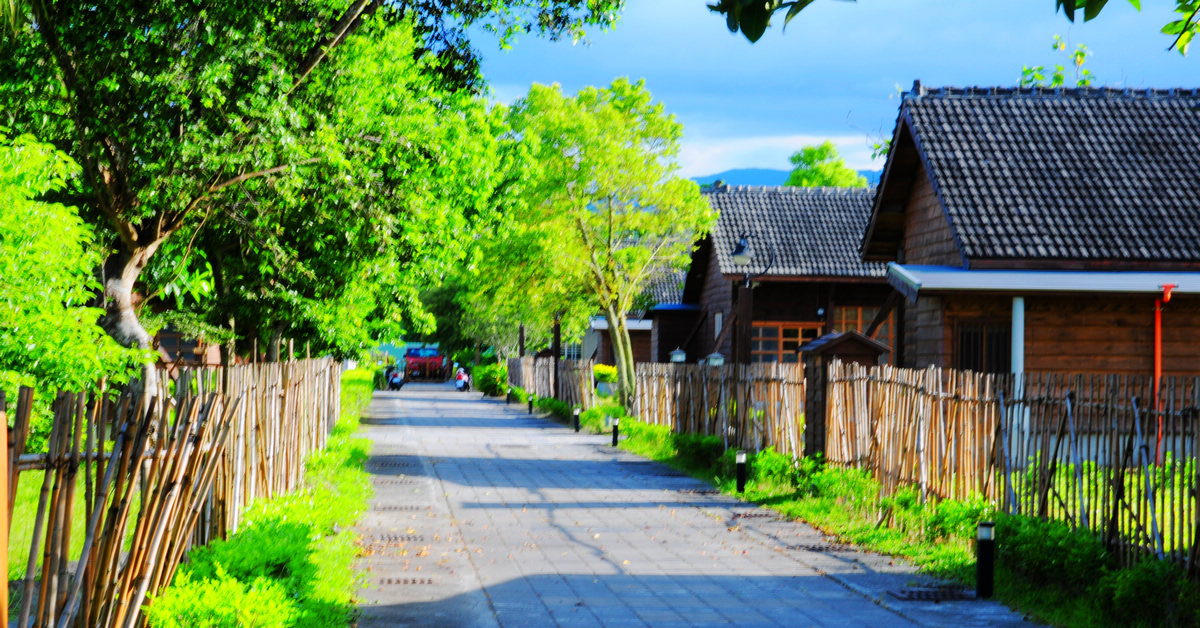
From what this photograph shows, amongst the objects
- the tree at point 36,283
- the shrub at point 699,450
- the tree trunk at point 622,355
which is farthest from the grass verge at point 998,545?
the tree trunk at point 622,355

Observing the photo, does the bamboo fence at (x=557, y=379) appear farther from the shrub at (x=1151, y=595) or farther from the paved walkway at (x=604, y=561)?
the shrub at (x=1151, y=595)

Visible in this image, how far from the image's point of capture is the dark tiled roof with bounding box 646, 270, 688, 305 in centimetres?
4194

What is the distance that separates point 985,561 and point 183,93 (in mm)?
9037

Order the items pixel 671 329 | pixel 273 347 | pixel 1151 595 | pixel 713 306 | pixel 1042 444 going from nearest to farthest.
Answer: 1. pixel 1151 595
2. pixel 1042 444
3. pixel 273 347
4. pixel 713 306
5. pixel 671 329

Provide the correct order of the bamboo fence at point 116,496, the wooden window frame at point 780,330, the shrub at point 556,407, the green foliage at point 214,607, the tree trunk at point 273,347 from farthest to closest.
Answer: the shrub at point 556,407 < the wooden window frame at point 780,330 < the tree trunk at point 273,347 < the green foliage at point 214,607 < the bamboo fence at point 116,496

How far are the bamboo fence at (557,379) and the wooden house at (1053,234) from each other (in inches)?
520

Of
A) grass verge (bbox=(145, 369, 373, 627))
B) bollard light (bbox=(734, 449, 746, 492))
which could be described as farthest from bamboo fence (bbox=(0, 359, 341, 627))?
bollard light (bbox=(734, 449, 746, 492))

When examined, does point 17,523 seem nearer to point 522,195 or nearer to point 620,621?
point 620,621

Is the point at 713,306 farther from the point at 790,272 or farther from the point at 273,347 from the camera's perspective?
the point at 273,347

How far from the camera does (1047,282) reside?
17.9 metres

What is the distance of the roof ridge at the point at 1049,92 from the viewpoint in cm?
2208

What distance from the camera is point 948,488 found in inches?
456

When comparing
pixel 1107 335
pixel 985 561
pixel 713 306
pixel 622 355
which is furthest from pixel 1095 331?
pixel 713 306

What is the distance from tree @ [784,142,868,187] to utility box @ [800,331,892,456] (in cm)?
5292
